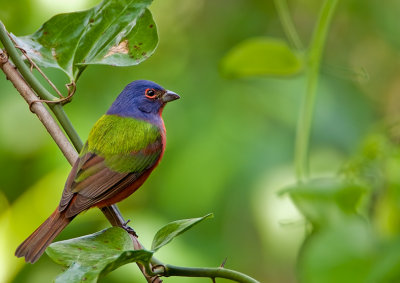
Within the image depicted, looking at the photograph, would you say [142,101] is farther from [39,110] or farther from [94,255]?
[94,255]

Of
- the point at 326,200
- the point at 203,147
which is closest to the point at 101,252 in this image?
the point at 326,200

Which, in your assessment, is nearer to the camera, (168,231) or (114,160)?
(168,231)

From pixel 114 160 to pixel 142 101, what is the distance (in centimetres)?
58

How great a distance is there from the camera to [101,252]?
164 cm

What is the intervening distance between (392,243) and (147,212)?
238 cm

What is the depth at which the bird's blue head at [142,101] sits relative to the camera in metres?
3.43

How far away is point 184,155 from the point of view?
3898 millimetres

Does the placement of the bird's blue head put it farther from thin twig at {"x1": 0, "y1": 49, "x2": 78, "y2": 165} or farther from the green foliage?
the green foliage

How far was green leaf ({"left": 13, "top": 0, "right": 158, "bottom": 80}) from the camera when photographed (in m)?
2.11

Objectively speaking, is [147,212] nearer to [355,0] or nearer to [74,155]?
[74,155]

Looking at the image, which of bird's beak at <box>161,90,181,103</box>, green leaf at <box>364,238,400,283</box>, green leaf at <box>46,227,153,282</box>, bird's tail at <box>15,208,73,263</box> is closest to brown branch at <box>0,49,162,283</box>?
green leaf at <box>46,227,153,282</box>

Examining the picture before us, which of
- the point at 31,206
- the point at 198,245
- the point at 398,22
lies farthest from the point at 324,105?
the point at 31,206

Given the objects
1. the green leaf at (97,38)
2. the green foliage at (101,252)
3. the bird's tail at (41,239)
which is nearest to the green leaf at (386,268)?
the green foliage at (101,252)

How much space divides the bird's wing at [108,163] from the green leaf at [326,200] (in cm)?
135
